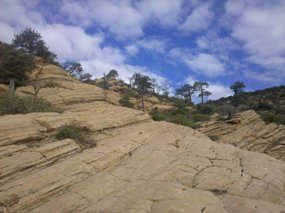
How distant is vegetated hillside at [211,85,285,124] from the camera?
4380 centimetres

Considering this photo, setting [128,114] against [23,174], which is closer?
[23,174]

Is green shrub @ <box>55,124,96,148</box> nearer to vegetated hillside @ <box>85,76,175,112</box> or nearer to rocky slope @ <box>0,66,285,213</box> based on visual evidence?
rocky slope @ <box>0,66,285,213</box>

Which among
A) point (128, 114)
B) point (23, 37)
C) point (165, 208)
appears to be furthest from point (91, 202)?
point (23, 37)

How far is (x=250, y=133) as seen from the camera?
3741 cm

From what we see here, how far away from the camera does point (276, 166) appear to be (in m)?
16.3

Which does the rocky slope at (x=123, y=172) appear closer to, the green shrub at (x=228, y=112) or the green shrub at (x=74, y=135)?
the green shrub at (x=74, y=135)

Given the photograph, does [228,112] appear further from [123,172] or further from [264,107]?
[123,172]

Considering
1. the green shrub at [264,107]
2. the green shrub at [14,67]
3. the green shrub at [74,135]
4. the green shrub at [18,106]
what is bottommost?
the green shrub at [74,135]

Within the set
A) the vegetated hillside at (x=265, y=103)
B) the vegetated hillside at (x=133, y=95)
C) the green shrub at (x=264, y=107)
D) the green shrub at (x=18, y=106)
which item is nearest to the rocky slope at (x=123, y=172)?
the green shrub at (x=18, y=106)

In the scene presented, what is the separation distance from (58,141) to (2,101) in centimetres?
545

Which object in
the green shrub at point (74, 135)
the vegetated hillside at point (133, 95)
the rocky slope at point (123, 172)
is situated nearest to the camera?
the rocky slope at point (123, 172)

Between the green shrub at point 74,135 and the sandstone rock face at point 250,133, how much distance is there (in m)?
22.5

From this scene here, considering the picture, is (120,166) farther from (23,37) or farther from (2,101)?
(23,37)

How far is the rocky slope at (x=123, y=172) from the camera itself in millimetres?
10625
